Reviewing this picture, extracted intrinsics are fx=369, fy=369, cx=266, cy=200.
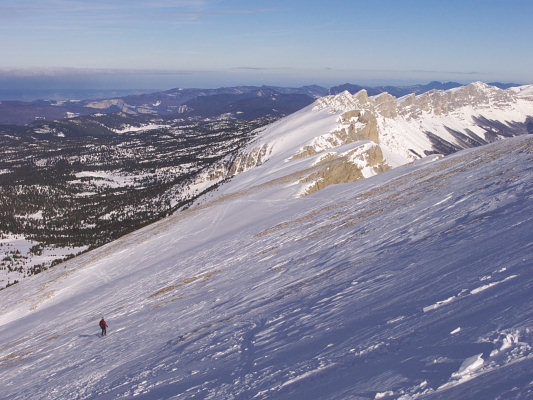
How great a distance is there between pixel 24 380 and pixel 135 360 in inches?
231

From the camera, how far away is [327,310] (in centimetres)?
1113

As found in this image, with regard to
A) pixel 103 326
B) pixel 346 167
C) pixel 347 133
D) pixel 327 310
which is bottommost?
pixel 103 326

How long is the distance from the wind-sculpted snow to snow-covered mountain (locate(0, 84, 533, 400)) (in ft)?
0.18

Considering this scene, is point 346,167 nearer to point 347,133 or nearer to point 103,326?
point 347,133

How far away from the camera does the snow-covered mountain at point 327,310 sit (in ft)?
23.1

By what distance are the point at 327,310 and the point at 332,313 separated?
392mm

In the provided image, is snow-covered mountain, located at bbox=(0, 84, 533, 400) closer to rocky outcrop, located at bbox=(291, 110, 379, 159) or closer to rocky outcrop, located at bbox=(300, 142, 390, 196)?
rocky outcrop, located at bbox=(300, 142, 390, 196)

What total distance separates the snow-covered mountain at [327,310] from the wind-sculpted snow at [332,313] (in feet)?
0.18

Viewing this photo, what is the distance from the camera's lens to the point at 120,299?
2397cm

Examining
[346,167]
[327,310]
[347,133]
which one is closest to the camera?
[327,310]

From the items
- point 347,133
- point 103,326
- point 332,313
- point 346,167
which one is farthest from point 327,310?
point 347,133

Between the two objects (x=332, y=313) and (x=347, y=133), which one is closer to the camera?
(x=332, y=313)

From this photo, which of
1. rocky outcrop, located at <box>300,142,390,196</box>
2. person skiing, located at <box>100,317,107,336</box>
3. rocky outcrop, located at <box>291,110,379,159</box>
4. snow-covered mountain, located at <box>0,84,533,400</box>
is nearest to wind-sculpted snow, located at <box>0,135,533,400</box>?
snow-covered mountain, located at <box>0,84,533,400</box>

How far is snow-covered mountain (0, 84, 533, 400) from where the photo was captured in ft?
23.1
